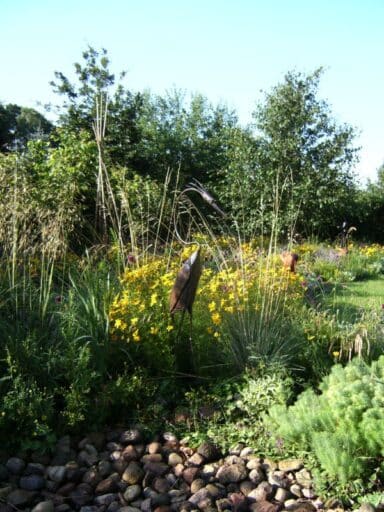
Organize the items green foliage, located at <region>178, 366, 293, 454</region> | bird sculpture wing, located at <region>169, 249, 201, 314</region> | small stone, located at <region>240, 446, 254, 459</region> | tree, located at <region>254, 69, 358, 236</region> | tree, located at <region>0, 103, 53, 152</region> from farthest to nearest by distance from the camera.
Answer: tree, located at <region>0, 103, 53, 152</region>
tree, located at <region>254, 69, 358, 236</region>
bird sculpture wing, located at <region>169, 249, 201, 314</region>
green foliage, located at <region>178, 366, 293, 454</region>
small stone, located at <region>240, 446, 254, 459</region>

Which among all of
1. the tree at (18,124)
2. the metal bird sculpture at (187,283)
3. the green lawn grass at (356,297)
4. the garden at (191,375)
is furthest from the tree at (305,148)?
the tree at (18,124)

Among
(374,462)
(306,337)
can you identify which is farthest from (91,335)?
(374,462)

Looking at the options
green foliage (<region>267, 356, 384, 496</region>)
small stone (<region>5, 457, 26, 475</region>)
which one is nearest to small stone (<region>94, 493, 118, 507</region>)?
small stone (<region>5, 457, 26, 475</region>)

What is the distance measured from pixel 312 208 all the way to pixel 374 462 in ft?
27.1

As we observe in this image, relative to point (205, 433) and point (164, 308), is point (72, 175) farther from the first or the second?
point (205, 433)

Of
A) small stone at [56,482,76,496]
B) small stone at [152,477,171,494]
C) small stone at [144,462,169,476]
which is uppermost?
small stone at [144,462,169,476]

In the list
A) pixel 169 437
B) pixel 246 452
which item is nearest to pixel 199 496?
pixel 246 452

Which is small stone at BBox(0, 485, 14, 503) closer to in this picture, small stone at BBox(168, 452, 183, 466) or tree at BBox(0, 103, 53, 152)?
small stone at BBox(168, 452, 183, 466)

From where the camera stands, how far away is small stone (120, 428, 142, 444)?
2.58 metres

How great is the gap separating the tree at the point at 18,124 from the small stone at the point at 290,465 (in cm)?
1918

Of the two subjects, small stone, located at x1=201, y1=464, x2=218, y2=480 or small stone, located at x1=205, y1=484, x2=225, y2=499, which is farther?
small stone, located at x1=201, y1=464, x2=218, y2=480

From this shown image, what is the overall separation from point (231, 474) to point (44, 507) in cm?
84

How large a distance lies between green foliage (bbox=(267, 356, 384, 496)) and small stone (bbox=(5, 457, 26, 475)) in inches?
48.8

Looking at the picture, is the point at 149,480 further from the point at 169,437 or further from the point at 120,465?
the point at 169,437
